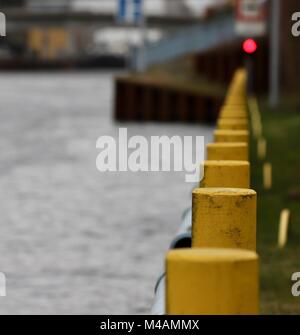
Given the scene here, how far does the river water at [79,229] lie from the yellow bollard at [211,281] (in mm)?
6444

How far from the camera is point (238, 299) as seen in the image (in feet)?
14.4

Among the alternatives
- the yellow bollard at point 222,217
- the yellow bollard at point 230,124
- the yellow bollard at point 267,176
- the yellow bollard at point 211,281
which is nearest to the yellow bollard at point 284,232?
the yellow bollard at point 230,124

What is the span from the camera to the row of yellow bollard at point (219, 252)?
4.27m

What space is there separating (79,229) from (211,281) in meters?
12.8

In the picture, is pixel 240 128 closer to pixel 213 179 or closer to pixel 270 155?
pixel 213 179

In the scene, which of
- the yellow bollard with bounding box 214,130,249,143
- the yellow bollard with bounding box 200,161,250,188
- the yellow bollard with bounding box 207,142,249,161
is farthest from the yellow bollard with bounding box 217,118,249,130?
the yellow bollard with bounding box 200,161,250,188

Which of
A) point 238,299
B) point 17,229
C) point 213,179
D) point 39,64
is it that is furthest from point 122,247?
point 39,64

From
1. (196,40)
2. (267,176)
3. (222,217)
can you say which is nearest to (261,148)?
(267,176)

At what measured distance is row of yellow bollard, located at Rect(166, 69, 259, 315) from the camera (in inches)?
168

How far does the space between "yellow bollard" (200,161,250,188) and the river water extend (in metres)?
3.97

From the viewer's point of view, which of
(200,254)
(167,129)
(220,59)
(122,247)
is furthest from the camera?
(220,59)

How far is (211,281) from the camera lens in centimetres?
427

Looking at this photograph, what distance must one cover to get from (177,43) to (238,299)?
60706 millimetres

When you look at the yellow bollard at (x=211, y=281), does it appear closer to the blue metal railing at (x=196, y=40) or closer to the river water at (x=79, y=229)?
the river water at (x=79, y=229)
